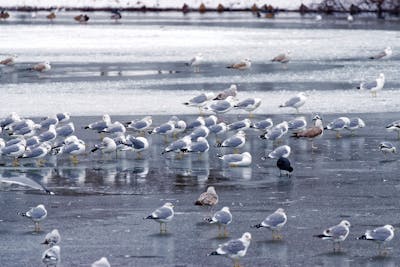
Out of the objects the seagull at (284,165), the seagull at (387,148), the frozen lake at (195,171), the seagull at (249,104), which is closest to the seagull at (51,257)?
the frozen lake at (195,171)

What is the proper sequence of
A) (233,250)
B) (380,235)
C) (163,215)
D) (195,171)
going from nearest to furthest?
(233,250) → (380,235) → (163,215) → (195,171)

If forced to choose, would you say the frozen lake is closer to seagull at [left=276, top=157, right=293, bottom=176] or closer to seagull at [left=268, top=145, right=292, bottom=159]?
seagull at [left=276, top=157, right=293, bottom=176]

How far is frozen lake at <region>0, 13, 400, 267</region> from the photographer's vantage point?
1041cm

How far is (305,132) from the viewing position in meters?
16.9

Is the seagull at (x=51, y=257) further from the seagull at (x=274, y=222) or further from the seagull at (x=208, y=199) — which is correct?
the seagull at (x=208, y=199)

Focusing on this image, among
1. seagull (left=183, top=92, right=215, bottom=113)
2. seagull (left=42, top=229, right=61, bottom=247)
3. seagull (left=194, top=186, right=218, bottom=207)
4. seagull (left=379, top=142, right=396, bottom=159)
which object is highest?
seagull (left=42, top=229, right=61, bottom=247)

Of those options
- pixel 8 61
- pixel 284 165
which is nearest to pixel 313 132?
pixel 284 165

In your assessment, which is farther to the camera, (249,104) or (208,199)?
(249,104)

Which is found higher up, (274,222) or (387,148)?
(274,222)

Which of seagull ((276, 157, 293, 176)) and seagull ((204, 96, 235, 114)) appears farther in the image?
seagull ((204, 96, 235, 114))

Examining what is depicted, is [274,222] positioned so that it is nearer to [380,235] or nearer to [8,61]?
[380,235]

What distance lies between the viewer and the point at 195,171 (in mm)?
14797

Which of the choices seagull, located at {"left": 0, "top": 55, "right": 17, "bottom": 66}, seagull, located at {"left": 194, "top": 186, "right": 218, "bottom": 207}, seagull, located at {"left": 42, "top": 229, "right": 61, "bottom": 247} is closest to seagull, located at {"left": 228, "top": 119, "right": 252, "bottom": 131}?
seagull, located at {"left": 194, "top": 186, "right": 218, "bottom": 207}

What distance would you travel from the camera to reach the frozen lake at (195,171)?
34.1ft
